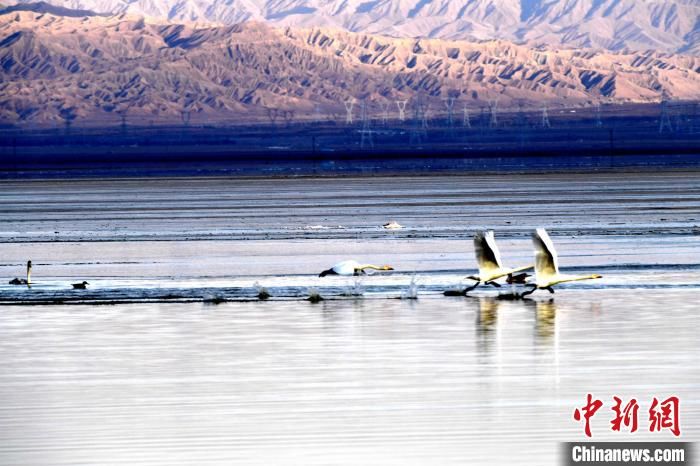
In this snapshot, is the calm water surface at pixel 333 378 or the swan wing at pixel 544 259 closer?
the calm water surface at pixel 333 378

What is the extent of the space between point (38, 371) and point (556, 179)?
92.5 metres

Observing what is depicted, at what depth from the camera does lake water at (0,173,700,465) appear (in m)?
14.7

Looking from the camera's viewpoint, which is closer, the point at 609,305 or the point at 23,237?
the point at 609,305

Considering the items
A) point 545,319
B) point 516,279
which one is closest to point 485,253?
point 516,279

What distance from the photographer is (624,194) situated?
8300 centimetres

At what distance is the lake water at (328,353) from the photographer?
14.7 m

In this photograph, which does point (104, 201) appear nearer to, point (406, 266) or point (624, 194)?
point (624, 194)

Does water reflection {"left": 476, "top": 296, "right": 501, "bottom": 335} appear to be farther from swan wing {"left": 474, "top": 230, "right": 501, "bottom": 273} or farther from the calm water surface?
swan wing {"left": 474, "top": 230, "right": 501, "bottom": 273}

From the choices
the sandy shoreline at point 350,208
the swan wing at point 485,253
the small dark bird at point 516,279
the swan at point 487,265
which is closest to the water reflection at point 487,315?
the small dark bird at point 516,279

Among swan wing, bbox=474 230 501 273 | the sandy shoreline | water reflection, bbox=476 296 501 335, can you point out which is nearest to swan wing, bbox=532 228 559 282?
water reflection, bbox=476 296 501 335

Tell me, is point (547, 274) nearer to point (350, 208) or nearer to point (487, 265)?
point (487, 265)

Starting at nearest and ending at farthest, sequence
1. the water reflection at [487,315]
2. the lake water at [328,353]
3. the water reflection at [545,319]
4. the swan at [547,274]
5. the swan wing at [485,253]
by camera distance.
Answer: the lake water at [328,353]
the water reflection at [545,319]
the water reflection at [487,315]
the swan at [547,274]
the swan wing at [485,253]

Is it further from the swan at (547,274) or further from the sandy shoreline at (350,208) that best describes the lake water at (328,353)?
the sandy shoreline at (350,208)

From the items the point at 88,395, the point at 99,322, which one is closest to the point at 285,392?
the point at 88,395
